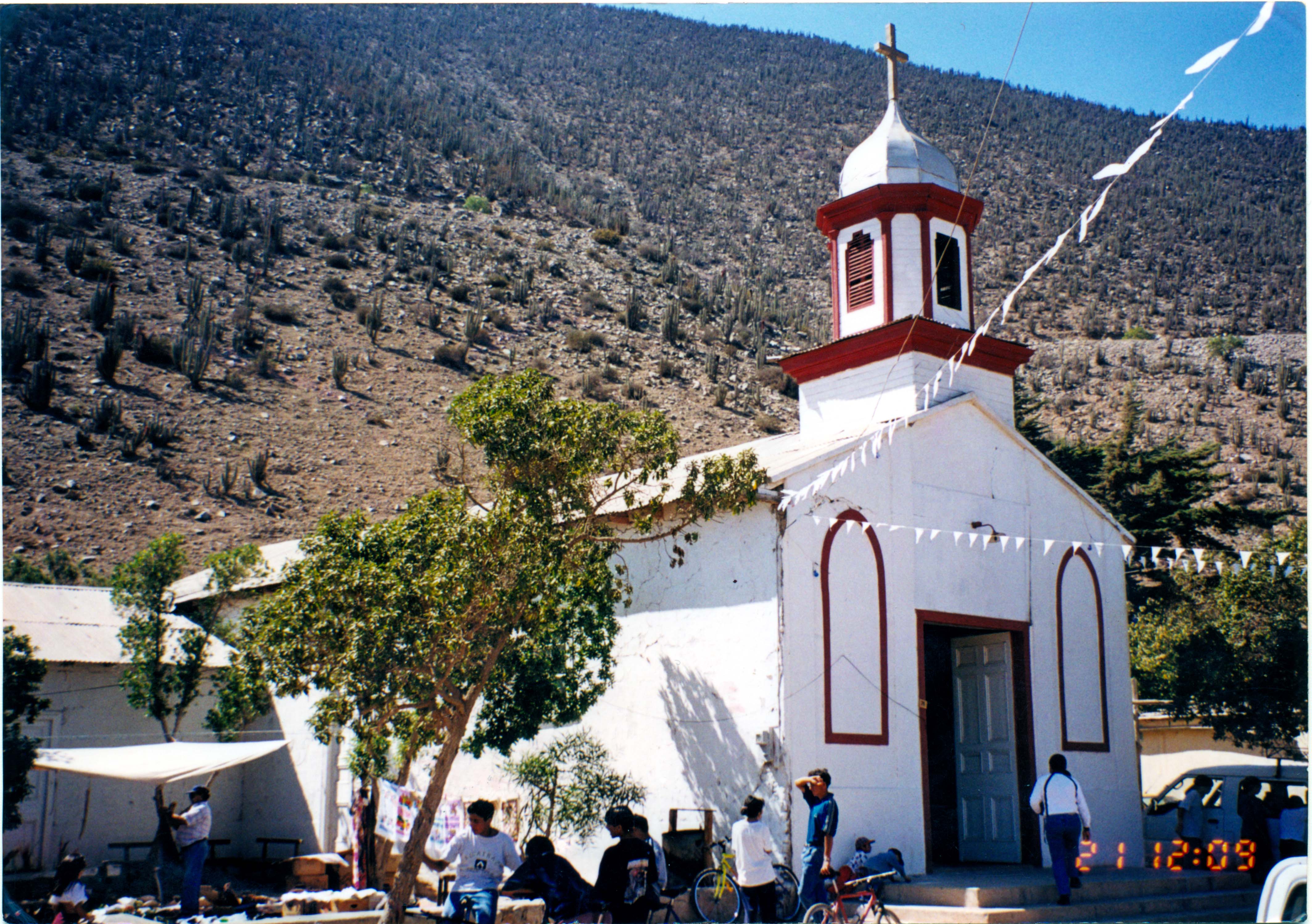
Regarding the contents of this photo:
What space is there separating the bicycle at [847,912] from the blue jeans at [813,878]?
0.09 m

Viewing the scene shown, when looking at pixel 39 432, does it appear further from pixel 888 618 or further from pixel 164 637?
pixel 888 618

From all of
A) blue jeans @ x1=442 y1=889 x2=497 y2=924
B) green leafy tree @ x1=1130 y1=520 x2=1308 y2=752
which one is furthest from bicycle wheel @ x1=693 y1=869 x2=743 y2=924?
green leafy tree @ x1=1130 y1=520 x2=1308 y2=752

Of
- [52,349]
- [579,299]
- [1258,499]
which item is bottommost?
[1258,499]

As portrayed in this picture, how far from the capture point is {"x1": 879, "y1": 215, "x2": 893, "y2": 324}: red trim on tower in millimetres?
16625

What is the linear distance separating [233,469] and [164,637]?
53.7 feet

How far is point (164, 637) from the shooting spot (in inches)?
688

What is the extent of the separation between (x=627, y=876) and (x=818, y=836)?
184 centimetres

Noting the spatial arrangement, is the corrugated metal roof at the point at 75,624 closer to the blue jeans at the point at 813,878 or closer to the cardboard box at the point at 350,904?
the cardboard box at the point at 350,904

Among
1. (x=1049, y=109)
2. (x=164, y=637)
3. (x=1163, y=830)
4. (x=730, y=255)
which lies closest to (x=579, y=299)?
(x=730, y=255)

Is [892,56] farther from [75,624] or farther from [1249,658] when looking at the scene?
[75,624]

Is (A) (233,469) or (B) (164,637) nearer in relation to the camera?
(B) (164,637)

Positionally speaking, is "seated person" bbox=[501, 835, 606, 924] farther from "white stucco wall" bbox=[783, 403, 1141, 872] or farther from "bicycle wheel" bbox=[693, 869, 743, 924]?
"white stucco wall" bbox=[783, 403, 1141, 872]

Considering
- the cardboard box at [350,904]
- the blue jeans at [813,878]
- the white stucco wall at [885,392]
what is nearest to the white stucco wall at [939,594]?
the white stucco wall at [885,392]

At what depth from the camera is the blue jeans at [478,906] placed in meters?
8.81
